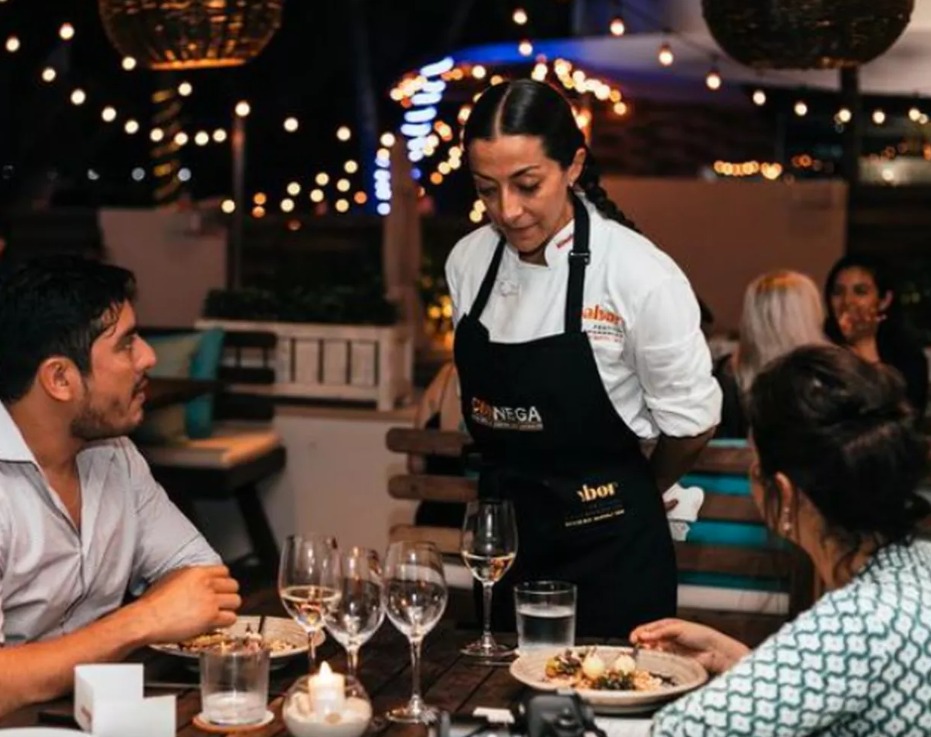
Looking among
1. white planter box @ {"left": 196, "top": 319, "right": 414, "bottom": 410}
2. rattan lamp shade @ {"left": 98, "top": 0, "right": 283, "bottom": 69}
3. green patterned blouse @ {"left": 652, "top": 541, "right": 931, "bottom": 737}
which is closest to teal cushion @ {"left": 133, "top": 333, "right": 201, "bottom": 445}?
white planter box @ {"left": 196, "top": 319, "right": 414, "bottom": 410}

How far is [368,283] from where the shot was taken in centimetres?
769

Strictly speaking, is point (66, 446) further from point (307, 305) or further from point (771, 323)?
point (307, 305)

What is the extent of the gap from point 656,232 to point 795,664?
26.2 feet

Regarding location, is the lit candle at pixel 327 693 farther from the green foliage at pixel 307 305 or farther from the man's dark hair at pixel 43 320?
the green foliage at pixel 307 305

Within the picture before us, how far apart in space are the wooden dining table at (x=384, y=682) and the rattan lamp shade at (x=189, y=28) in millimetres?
3209

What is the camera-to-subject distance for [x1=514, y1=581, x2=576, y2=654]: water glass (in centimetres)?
291

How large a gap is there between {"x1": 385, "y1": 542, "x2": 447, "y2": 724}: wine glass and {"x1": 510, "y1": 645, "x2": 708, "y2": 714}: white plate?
17 cm

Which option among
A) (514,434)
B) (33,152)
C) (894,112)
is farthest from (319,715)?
(894,112)

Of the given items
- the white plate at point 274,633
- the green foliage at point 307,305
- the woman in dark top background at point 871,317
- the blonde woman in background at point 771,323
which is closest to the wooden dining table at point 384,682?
the white plate at point 274,633

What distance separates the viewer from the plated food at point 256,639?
2.89 metres

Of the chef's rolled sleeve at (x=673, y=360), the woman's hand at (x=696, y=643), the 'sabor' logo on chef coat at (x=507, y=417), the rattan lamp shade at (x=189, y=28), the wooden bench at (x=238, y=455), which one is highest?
the rattan lamp shade at (x=189, y=28)

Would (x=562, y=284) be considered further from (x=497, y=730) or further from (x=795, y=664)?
(x=795, y=664)

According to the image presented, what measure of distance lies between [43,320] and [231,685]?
884 mm


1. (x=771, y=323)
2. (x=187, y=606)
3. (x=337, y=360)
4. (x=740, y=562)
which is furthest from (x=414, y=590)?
(x=337, y=360)
